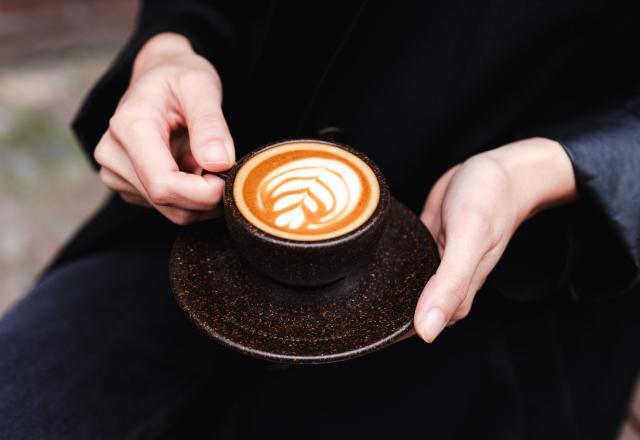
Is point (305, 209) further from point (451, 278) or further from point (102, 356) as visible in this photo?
point (102, 356)

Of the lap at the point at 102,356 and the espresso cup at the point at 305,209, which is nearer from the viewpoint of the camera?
the espresso cup at the point at 305,209

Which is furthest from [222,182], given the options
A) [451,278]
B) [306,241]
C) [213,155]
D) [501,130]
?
Answer: [501,130]

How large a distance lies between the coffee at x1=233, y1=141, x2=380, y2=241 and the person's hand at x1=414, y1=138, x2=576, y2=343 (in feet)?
0.44

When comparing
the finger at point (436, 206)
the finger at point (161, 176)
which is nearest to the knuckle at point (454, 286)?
the finger at point (436, 206)

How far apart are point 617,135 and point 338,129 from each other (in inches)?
18.4

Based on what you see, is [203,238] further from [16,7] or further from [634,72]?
[16,7]

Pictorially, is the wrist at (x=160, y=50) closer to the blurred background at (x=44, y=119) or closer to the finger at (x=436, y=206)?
the finger at (x=436, y=206)

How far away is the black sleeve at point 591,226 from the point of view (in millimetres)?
944

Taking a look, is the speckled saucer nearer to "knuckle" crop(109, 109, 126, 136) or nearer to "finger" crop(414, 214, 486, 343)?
"finger" crop(414, 214, 486, 343)

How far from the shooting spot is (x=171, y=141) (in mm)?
1066

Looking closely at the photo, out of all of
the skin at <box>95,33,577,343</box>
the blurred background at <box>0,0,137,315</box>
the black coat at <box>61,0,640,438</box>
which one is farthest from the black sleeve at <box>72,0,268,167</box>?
the blurred background at <box>0,0,137,315</box>

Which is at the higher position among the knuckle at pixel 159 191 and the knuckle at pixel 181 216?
the knuckle at pixel 159 191

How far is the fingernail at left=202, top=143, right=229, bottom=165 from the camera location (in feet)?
2.77

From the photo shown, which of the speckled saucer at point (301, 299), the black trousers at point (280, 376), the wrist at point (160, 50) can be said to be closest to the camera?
the speckled saucer at point (301, 299)
